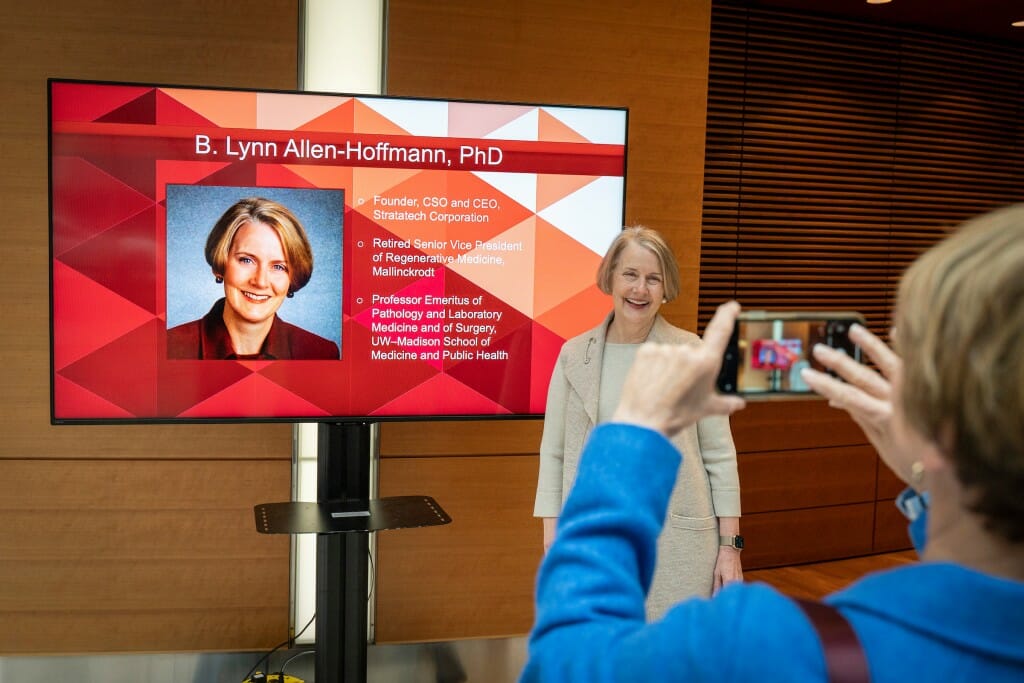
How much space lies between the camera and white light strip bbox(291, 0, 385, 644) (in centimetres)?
334

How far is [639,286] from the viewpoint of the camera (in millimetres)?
2674

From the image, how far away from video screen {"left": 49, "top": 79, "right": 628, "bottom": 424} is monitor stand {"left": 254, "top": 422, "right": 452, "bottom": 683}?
0.43 ft

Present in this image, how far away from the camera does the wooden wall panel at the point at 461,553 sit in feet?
11.7

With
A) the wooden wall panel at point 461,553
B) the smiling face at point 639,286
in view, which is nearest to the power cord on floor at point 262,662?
the wooden wall panel at point 461,553

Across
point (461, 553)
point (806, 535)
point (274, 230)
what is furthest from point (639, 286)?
point (806, 535)

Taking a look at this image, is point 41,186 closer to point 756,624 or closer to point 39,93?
point 39,93

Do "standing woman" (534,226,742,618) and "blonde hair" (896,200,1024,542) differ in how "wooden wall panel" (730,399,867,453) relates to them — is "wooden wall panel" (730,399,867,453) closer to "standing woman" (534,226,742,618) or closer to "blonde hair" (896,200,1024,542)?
"standing woman" (534,226,742,618)

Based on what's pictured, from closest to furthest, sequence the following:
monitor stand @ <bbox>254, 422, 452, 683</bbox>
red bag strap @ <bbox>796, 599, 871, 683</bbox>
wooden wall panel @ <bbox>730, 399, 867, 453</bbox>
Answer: red bag strap @ <bbox>796, 599, 871, 683</bbox>, monitor stand @ <bbox>254, 422, 452, 683</bbox>, wooden wall panel @ <bbox>730, 399, 867, 453</bbox>

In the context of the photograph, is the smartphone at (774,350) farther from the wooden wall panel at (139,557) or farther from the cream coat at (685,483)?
the wooden wall panel at (139,557)

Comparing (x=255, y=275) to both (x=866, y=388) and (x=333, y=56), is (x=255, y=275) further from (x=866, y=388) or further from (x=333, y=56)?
(x=866, y=388)

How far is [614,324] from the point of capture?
2.82m

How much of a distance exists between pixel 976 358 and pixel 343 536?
Answer: 2.39m

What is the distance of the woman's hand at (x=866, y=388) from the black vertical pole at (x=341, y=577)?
6.98 feet

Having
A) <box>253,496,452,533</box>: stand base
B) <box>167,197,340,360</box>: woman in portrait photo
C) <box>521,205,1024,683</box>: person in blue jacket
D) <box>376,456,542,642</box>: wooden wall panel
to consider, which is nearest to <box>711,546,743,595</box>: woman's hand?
<box>253,496,452,533</box>: stand base
